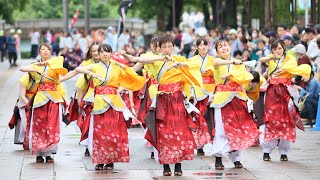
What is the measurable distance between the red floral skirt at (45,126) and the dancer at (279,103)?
296 cm

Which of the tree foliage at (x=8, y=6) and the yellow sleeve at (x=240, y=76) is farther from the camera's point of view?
the tree foliage at (x=8, y=6)

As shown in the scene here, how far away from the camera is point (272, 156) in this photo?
15531mm

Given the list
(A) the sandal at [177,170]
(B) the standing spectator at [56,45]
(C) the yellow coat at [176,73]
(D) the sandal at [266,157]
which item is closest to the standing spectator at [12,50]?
(B) the standing spectator at [56,45]

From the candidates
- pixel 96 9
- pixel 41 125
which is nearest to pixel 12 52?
pixel 41 125

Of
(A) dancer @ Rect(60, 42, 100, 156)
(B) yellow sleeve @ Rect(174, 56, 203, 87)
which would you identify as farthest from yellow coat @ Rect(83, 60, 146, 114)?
(B) yellow sleeve @ Rect(174, 56, 203, 87)

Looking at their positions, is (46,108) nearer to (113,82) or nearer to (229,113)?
(113,82)

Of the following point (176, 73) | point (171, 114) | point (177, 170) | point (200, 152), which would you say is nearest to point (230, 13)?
point (200, 152)

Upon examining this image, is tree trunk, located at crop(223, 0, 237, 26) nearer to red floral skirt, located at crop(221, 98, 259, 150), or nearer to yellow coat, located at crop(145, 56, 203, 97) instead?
red floral skirt, located at crop(221, 98, 259, 150)

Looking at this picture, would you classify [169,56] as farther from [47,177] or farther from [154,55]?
Result: [47,177]

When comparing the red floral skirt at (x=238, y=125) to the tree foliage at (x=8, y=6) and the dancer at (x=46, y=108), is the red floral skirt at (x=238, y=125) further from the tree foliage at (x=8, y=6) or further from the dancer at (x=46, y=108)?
the tree foliage at (x=8, y=6)

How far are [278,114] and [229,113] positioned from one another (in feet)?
4.45

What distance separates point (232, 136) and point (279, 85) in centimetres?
156

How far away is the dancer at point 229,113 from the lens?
548 inches

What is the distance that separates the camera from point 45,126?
1515cm
